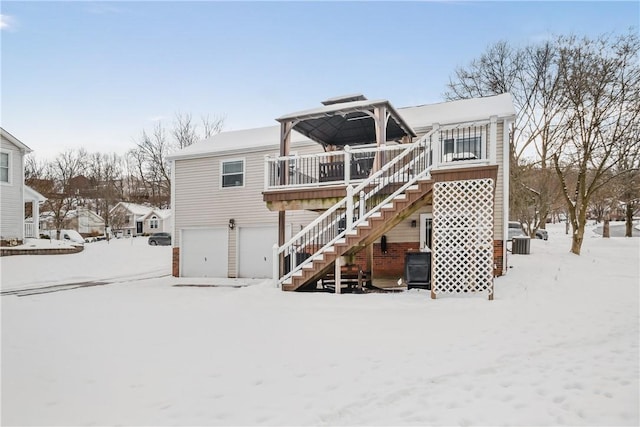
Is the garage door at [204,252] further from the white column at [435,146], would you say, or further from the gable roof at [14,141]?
the gable roof at [14,141]

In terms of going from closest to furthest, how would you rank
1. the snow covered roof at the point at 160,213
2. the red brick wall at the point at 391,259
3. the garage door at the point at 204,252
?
the red brick wall at the point at 391,259 < the garage door at the point at 204,252 < the snow covered roof at the point at 160,213

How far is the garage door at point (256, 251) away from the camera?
43.1 ft

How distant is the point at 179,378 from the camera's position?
12.4ft

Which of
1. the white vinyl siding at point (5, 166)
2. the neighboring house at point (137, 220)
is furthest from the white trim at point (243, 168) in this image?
the neighboring house at point (137, 220)

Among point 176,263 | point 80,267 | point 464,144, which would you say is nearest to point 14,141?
point 80,267

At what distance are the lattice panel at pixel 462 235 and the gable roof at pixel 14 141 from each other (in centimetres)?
1978

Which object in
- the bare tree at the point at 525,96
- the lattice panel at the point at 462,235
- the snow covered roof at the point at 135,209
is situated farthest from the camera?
the snow covered roof at the point at 135,209

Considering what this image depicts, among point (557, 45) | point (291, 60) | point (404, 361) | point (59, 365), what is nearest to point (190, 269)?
point (291, 60)

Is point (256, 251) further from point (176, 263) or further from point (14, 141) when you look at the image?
point (14, 141)

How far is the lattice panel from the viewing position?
7.75 meters

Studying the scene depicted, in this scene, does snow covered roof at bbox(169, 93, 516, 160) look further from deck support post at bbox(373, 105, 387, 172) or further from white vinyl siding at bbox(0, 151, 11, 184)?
white vinyl siding at bbox(0, 151, 11, 184)

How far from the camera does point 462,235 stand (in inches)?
310

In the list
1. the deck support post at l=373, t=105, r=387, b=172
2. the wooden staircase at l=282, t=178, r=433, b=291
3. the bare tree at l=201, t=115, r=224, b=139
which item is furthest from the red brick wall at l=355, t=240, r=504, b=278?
the bare tree at l=201, t=115, r=224, b=139

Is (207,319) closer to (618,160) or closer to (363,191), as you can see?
(363,191)
